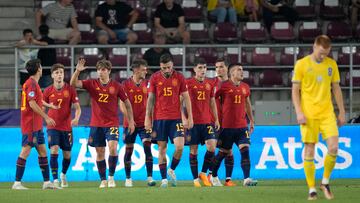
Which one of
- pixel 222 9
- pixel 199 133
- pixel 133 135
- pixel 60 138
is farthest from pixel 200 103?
pixel 222 9

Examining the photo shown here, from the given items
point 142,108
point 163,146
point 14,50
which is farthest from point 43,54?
point 163,146

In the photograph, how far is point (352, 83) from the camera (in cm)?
2602

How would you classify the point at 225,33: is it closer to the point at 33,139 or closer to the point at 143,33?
the point at 143,33

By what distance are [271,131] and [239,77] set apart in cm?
332

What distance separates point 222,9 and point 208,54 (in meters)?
2.02

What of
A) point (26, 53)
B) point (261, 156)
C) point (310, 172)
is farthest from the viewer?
point (26, 53)

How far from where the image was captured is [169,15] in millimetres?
27516

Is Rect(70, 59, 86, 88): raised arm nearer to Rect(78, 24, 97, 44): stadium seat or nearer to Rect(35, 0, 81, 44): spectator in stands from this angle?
Rect(35, 0, 81, 44): spectator in stands

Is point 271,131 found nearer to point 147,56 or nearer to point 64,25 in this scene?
point 147,56

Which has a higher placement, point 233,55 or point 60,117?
point 233,55

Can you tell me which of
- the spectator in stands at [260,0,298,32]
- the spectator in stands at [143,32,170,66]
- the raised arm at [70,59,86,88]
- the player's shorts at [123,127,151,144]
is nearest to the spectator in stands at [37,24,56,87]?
the spectator in stands at [143,32,170,66]

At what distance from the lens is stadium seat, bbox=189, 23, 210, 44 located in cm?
2784

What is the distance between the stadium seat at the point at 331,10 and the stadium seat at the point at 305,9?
0.91 ft

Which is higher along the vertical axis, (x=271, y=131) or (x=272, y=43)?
(x=272, y=43)
